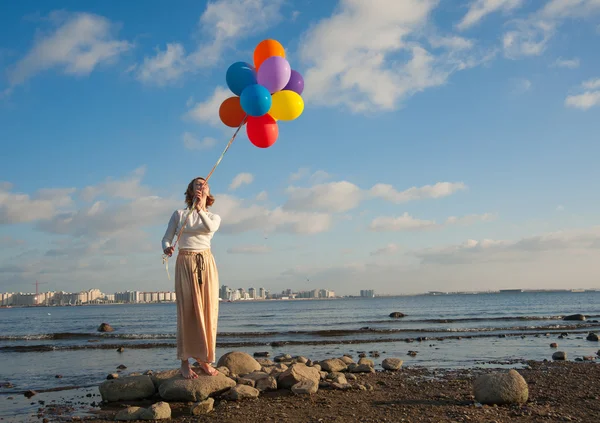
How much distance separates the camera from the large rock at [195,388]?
7.27 metres

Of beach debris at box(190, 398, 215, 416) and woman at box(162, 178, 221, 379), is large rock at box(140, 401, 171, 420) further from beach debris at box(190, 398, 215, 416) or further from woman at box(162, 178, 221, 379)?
woman at box(162, 178, 221, 379)

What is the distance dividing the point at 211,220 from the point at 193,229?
29cm

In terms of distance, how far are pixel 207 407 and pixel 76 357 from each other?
44.6ft

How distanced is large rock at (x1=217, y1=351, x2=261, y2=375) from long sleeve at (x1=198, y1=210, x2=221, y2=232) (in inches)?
164

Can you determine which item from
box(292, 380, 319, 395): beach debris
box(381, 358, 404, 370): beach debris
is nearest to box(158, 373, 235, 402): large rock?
box(292, 380, 319, 395): beach debris

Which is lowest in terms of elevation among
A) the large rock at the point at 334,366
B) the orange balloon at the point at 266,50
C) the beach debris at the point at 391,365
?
the beach debris at the point at 391,365

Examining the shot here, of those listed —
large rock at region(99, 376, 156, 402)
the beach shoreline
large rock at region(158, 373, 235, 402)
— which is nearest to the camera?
the beach shoreline

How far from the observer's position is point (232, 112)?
8.21 meters

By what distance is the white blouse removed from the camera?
272 inches

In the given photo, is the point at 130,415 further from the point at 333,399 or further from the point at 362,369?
the point at 362,369

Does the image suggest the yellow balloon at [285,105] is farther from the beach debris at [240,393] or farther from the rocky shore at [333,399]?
the beach debris at [240,393]

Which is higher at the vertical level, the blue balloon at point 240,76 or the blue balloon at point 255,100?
the blue balloon at point 240,76

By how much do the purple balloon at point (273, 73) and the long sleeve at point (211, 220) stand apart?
7.69ft

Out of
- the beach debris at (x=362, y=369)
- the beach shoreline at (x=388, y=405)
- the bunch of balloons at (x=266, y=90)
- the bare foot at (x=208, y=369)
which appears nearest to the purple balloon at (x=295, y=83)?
the bunch of balloons at (x=266, y=90)
